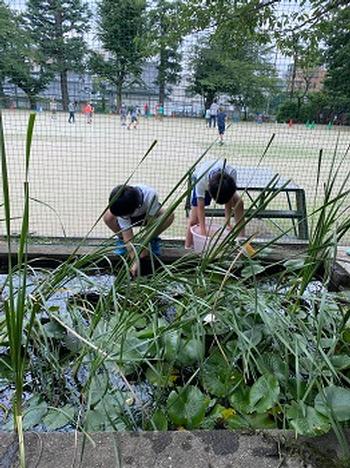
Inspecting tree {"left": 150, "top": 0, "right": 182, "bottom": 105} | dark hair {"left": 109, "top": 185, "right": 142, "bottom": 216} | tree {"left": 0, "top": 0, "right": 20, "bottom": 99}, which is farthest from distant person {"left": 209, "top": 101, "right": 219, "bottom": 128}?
dark hair {"left": 109, "top": 185, "right": 142, "bottom": 216}

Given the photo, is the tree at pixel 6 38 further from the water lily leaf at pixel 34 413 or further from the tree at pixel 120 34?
the water lily leaf at pixel 34 413

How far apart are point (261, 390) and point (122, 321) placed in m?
0.31

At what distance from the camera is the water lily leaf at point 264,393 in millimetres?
751

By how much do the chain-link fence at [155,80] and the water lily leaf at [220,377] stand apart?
151cm

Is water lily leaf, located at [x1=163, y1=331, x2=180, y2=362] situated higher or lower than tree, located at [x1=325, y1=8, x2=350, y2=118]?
lower

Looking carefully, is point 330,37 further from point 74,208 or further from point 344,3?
point 74,208

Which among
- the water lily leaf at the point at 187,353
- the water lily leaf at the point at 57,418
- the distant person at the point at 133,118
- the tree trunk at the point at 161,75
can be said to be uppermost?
the tree trunk at the point at 161,75

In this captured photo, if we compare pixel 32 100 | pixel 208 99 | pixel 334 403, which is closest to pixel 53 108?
pixel 32 100

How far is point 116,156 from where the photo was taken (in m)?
5.64

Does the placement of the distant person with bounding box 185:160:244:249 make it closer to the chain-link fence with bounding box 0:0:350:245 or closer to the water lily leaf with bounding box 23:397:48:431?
the chain-link fence with bounding box 0:0:350:245

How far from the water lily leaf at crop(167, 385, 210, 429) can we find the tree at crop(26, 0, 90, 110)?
8.23 ft

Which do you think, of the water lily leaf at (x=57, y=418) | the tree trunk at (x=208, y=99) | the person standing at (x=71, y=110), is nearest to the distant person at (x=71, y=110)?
the person standing at (x=71, y=110)

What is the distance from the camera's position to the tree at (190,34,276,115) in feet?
9.53

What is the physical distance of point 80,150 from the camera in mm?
5461
